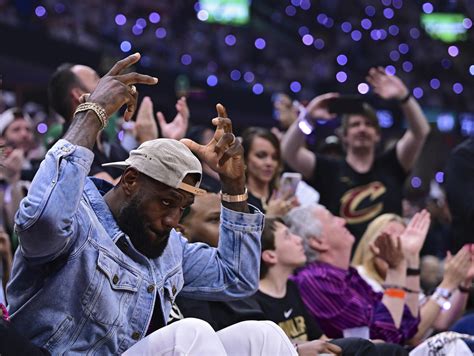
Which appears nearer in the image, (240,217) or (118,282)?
(118,282)

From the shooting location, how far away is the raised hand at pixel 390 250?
4473mm

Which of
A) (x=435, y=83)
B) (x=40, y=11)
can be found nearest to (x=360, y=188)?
(x=40, y=11)

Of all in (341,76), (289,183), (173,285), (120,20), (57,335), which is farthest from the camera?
(341,76)

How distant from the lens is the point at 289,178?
5.27 metres

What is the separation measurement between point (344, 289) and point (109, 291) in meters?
1.76

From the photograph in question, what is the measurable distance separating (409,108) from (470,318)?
5.52 ft

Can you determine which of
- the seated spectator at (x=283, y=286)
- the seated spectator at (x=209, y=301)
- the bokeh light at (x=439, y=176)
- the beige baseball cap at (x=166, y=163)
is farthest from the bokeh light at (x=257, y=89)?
the beige baseball cap at (x=166, y=163)

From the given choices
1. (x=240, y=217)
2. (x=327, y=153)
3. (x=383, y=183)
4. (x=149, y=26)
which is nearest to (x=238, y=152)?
(x=240, y=217)

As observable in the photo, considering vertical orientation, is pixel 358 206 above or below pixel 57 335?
below

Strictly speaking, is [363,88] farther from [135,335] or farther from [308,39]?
[308,39]

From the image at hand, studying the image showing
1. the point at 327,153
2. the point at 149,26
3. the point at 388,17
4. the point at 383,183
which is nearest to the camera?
the point at 383,183

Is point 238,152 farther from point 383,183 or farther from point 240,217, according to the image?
point 383,183

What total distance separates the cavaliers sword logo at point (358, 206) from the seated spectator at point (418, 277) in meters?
0.35

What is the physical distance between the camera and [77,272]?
279 cm
